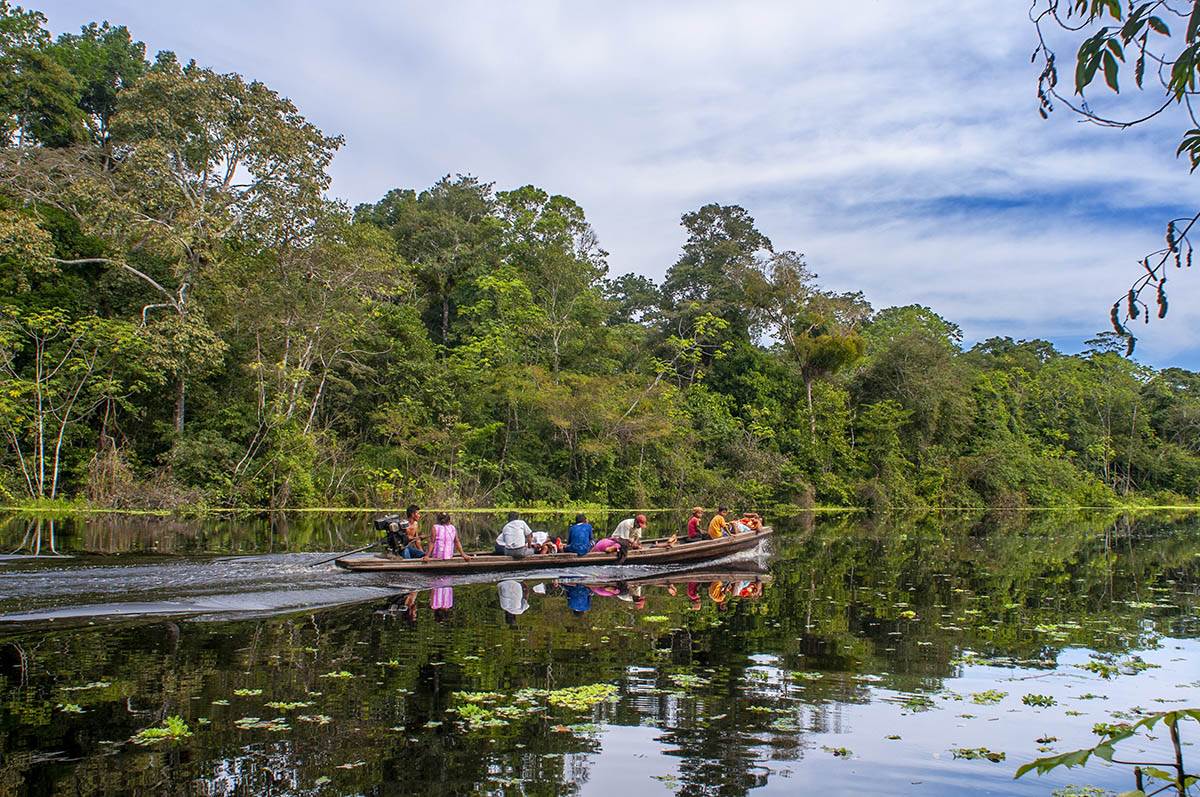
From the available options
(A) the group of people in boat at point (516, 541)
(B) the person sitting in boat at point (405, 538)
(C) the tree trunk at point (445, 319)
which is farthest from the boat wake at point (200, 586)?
(C) the tree trunk at point (445, 319)

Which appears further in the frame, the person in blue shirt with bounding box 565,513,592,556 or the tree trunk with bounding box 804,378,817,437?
the tree trunk with bounding box 804,378,817,437

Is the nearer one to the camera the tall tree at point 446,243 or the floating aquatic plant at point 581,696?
the floating aquatic plant at point 581,696

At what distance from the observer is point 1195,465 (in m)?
53.3

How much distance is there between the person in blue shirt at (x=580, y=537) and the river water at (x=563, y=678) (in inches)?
26.8

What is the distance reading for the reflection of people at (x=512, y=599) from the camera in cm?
1089

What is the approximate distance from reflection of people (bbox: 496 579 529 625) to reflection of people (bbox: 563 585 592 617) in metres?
0.61

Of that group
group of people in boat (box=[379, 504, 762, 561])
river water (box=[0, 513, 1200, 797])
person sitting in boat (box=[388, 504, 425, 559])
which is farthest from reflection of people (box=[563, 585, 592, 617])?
person sitting in boat (box=[388, 504, 425, 559])

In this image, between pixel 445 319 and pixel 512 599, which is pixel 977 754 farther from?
pixel 445 319

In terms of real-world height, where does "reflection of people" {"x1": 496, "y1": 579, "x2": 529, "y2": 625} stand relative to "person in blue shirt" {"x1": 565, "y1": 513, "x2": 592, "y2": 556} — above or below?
below

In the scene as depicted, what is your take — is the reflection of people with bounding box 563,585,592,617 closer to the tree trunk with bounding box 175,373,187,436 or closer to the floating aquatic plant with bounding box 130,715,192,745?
the floating aquatic plant with bounding box 130,715,192,745

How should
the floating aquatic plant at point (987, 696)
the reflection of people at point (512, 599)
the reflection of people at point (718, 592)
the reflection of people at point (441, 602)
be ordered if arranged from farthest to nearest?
the reflection of people at point (718, 592), the reflection of people at point (512, 599), the reflection of people at point (441, 602), the floating aquatic plant at point (987, 696)

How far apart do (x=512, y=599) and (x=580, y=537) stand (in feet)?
11.7

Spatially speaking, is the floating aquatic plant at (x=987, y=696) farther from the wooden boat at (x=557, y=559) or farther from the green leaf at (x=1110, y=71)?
the wooden boat at (x=557, y=559)

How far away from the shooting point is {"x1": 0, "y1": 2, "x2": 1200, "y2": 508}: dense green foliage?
25.9m
